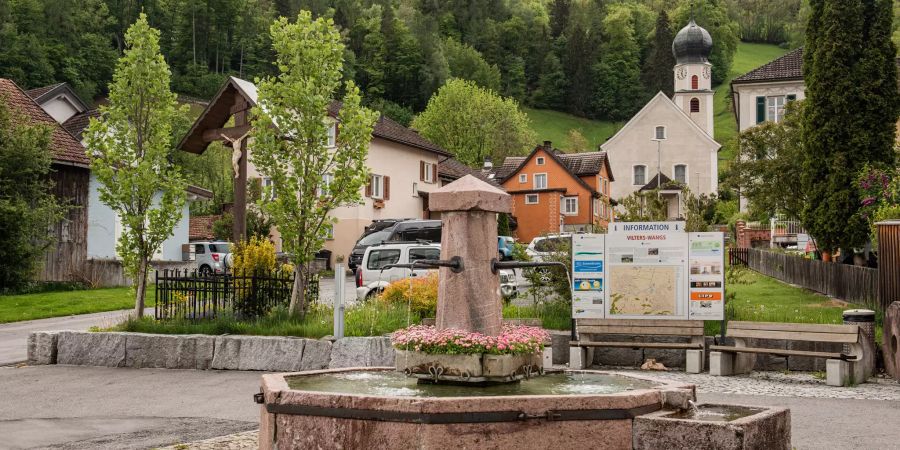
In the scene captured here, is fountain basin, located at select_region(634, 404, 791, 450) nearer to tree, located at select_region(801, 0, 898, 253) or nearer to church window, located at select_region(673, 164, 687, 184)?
tree, located at select_region(801, 0, 898, 253)

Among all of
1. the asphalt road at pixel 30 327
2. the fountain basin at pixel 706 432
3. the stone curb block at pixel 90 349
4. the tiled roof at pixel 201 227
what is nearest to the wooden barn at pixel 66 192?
the asphalt road at pixel 30 327

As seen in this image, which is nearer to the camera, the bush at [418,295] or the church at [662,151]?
the bush at [418,295]

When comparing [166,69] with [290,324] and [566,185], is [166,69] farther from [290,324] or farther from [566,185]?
[566,185]

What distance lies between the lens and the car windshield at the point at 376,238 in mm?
33600

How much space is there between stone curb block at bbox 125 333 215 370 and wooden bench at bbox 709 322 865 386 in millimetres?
7835

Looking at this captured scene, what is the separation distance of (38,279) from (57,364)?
16.2 meters

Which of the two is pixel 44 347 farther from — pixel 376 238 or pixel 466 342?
pixel 376 238

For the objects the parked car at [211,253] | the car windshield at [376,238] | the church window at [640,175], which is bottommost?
the parked car at [211,253]

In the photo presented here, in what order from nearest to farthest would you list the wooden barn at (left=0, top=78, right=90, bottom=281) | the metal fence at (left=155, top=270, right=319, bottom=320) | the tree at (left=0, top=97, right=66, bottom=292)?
the metal fence at (left=155, top=270, right=319, bottom=320), the tree at (left=0, top=97, right=66, bottom=292), the wooden barn at (left=0, top=78, right=90, bottom=281)

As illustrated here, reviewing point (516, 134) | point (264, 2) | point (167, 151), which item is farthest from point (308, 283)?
point (264, 2)

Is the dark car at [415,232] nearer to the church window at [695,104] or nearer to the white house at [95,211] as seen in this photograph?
the white house at [95,211]

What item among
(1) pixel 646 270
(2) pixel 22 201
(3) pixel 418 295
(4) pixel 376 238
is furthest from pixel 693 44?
(1) pixel 646 270

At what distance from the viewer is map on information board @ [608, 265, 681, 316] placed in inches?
573

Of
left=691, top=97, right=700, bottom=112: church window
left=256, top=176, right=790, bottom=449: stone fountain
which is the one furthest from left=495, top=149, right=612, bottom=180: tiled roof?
left=256, top=176, right=790, bottom=449: stone fountain
